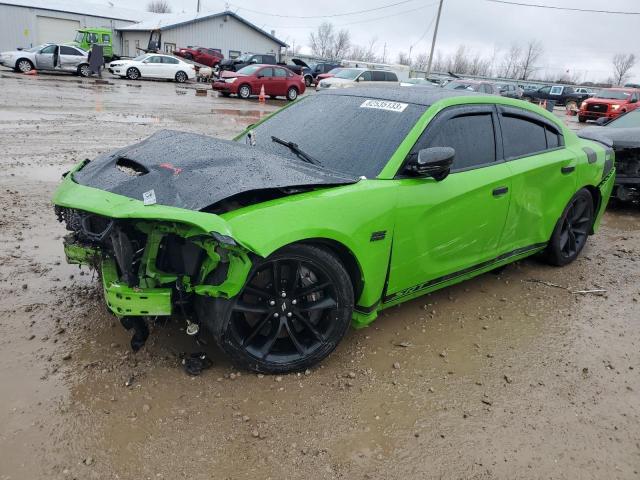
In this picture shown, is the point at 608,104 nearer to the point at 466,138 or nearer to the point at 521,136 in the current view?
the point at 521,136

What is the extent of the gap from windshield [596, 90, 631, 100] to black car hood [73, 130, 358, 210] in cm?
2678

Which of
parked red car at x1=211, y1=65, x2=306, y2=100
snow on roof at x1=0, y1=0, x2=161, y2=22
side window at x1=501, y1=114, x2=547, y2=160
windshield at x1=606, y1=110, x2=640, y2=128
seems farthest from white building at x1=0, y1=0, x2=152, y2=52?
side window at x1=501, y1=114, x2=547, y2=160

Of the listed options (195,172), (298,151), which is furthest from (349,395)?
(298,151)

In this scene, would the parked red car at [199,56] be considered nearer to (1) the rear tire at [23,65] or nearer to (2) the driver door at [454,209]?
(1) the rear tire at [23,65]

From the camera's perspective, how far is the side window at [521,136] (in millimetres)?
4059

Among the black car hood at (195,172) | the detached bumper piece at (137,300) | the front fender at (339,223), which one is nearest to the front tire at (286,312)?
the front fender at (339,223)

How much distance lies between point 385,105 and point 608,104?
24036 mm

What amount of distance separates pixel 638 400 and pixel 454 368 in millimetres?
1080

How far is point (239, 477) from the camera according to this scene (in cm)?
232

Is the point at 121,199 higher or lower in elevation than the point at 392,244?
higher

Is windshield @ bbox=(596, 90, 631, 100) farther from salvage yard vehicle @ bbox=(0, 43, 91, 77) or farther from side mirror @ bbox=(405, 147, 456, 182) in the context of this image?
side mirror @ bbox=(405, 147, 456, 182)

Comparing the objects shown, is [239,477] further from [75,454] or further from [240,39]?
[240,39]

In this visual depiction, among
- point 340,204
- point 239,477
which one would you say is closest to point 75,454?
point 239,477

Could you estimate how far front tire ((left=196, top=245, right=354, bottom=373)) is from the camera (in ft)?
9.23
